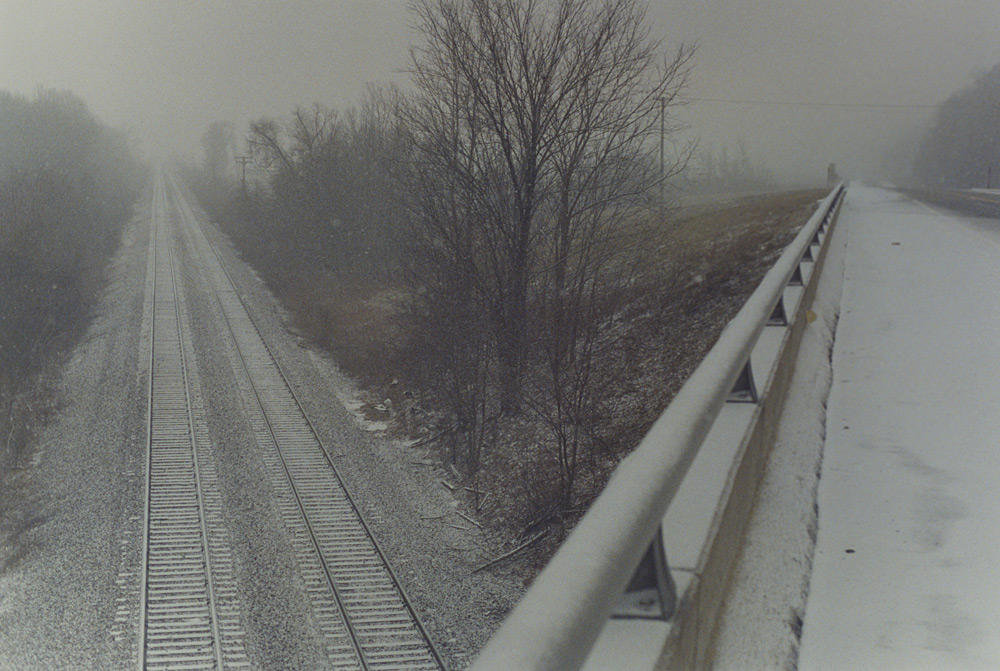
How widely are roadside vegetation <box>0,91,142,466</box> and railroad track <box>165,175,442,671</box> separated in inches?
210

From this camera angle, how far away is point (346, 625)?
10570 millimetres

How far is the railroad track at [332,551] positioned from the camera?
33.4ft

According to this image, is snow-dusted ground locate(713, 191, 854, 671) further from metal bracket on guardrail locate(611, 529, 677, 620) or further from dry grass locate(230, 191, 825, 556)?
dry grass locate(230, 191, 825, 556)

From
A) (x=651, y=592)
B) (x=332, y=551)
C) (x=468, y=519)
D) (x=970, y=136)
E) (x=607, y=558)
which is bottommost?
(x=468, y=519)

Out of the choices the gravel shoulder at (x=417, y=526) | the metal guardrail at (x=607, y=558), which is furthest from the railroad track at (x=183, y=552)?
the metal guardrail at (x=607, y=558)

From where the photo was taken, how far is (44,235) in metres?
39.9

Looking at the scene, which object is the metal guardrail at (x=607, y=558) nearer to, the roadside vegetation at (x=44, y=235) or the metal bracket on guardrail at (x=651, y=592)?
the metal bracket on guardrail at (x=651, y=592)

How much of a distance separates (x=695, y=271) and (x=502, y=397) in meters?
6.21

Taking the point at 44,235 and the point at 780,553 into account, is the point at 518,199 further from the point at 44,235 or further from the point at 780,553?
the point at 44,235

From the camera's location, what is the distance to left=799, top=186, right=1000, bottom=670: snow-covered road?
2443 mm

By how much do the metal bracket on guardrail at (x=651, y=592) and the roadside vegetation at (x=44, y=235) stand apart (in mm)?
18813

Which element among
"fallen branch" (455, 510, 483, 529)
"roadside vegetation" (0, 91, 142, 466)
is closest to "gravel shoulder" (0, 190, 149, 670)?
"roadside vegetation" (0, 91, 142, 466)

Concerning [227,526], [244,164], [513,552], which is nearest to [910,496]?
[513,552]

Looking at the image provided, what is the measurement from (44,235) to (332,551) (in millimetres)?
33673
